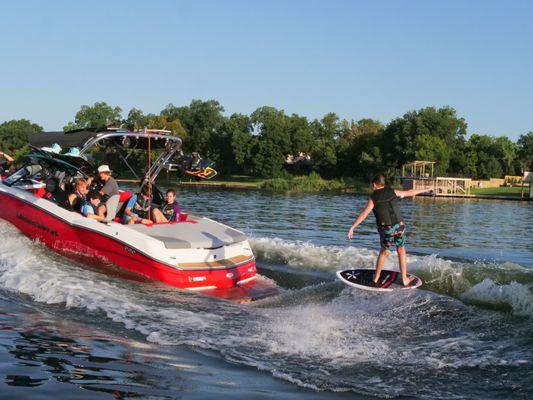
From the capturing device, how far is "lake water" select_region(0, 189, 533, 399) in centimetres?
557

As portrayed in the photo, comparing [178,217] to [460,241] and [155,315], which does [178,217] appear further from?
[460,241]

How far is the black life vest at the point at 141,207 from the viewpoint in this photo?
503 inches

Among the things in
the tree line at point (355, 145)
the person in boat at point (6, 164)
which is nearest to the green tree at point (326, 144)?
the tree line at point (355, 145)

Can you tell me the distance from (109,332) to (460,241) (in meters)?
15.8

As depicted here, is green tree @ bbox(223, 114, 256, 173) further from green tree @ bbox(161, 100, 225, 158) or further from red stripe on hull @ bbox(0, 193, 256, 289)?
red stripe on hull @ bbox(0, 193, 256, 289)

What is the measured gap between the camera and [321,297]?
Answer: 9.59m

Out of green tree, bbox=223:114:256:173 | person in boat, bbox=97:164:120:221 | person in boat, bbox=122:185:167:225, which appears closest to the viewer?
person in boat, bbox=97:164:120:221

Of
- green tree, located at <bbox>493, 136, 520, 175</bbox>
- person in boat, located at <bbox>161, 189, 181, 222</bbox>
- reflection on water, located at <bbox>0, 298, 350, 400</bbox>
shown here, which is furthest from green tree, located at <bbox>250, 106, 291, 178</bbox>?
reflection on water, located at <bbox>0, 298, 350, 400</bbox>

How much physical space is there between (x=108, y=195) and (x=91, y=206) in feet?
1.40

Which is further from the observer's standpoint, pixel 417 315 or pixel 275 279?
pixel 275 279

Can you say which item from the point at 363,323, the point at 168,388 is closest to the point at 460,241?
the point at 363,323

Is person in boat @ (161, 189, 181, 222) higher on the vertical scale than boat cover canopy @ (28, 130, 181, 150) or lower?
lower

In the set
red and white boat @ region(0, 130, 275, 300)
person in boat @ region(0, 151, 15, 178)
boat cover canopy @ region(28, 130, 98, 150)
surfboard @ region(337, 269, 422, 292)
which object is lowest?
surfboard @ region(337, 269, 422, 292)

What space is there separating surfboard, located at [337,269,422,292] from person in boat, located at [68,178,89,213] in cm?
574
